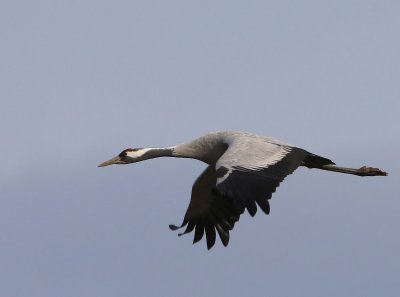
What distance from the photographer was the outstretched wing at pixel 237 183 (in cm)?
1984

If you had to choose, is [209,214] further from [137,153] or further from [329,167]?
[329,167]

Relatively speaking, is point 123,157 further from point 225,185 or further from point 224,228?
point 225,185

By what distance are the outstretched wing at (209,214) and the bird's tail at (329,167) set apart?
1483mm

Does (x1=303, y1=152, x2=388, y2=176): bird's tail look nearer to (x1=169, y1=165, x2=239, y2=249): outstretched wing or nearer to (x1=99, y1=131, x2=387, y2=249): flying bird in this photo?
(x1=99, y1=131, x2=387, y2=249): flying bird

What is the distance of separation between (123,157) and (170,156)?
854 millimetres

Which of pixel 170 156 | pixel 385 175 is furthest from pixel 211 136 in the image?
pixel 385 175

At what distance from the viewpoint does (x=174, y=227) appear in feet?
76.4

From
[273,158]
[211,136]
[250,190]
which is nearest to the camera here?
[250,190]

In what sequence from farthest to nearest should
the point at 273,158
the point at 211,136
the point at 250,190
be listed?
the point at 211,136
the point at 273,158
the point at 250,190

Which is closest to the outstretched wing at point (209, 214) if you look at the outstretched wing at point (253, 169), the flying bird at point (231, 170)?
the flying bird at point (231, 170)

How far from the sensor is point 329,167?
78.8ft

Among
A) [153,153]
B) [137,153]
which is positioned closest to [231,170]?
[153,153]

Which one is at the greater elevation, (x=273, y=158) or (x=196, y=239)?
(x=273, y=158)

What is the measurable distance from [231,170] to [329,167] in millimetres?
3968
